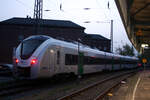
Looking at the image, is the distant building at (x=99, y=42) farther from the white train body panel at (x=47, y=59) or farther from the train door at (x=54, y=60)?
the train door at (x=54, y=60)

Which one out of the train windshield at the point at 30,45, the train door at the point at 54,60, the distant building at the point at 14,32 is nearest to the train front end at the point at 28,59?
the train windshield at the point at 30,45

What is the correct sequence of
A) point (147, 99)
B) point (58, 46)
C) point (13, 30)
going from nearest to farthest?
point (147, 99) < point (58, 46) < point (13, 30)

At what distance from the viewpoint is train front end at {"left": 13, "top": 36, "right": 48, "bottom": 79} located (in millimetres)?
13453

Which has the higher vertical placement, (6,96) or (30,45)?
(30,45)

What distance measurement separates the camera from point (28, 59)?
44.9 feet

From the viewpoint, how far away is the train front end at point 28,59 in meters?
13.5

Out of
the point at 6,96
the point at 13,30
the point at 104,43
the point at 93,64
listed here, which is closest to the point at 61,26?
the point at 13,30

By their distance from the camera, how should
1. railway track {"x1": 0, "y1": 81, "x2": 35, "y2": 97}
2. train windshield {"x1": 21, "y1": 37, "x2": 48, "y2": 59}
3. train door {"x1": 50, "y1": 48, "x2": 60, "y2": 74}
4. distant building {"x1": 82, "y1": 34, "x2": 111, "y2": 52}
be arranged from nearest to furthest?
1. railway track {"x1": 0, "y1": 81, "x2": 35, "y2": 97}
2. train windshield {"x1": 21, "y1": 37, "x2": 48, "y2": 59}
3. train door {"x1": 50, "y1": 48, "x2": 60, "y2": 74}
4. distant building {"x1": 82, "y1": 34, "x2": 111, "y2": 52}

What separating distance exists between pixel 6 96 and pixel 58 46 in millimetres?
5595

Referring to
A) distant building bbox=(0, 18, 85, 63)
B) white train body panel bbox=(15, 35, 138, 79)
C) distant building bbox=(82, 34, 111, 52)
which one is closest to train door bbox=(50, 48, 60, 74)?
white train body panel bbox=(15, 35, 138, 79)

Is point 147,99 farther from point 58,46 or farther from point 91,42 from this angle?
point 91,42

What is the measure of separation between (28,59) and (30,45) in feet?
3.69

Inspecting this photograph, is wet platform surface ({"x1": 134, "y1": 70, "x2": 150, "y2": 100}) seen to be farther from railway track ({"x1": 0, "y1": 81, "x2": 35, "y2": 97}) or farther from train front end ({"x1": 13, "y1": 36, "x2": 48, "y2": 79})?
railway track ({"x1": 0, "y1": 81, "x2": 35, "y2": 97})

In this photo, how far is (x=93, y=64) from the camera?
24.9 metres
